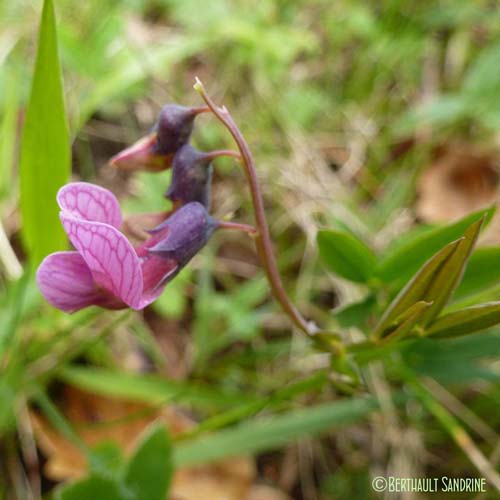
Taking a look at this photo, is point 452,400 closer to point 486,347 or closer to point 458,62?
point 486,347

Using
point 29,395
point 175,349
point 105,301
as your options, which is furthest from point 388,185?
point 105,301

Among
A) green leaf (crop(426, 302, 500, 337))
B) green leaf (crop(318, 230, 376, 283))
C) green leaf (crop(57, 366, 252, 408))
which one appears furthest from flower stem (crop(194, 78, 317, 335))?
green leaf (crop(57, 366, 252, 408))

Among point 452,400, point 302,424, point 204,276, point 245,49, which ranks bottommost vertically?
point 452,400

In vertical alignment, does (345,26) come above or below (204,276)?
above

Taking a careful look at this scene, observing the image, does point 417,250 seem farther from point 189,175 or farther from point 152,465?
point 152,465

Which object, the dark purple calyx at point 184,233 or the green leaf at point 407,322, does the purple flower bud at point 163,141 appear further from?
the green leaf at point 407,322

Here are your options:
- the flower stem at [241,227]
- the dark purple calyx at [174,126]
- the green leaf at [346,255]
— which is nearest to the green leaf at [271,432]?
the green leaf at [346,255]
